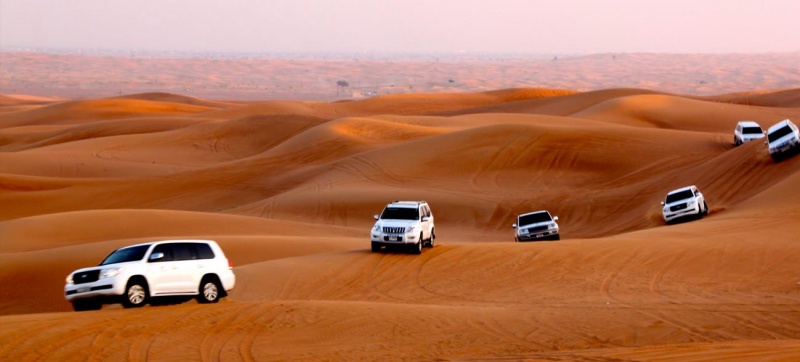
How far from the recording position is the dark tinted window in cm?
1756

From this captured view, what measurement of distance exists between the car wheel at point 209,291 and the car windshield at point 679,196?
63.0 ft

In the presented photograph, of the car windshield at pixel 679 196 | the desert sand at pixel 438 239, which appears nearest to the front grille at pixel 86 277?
the desert sand at pixel 438 239

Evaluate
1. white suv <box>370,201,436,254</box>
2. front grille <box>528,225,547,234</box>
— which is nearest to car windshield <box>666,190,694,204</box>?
front grille <box>528,225,547,234</box>

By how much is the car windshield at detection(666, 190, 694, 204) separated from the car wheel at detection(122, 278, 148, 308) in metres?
20.6

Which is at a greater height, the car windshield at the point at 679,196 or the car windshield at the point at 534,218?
the car windshield at the point at 679,196

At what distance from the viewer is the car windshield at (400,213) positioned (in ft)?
82.8

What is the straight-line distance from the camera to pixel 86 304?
16.6 meters

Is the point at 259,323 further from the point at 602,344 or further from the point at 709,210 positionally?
the point at 709,210

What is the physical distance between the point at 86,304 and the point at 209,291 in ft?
6.62

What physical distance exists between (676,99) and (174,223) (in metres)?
54.3

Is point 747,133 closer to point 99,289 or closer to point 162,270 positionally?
point 162,270

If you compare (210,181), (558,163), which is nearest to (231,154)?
(210,181)

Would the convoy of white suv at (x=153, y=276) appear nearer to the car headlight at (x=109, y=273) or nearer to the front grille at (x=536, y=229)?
the car headlight at (x=109, y=273)

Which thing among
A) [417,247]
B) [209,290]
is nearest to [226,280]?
[209,290]
